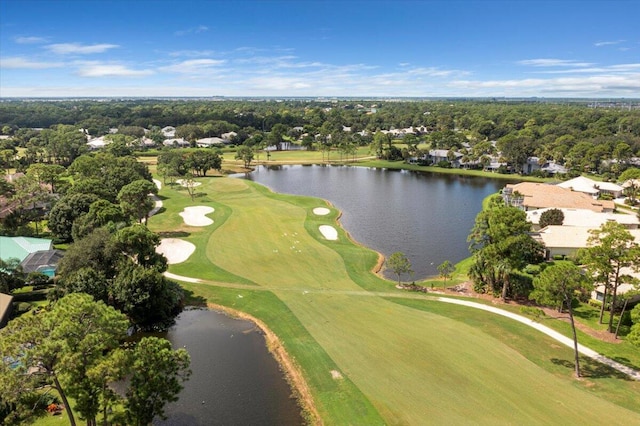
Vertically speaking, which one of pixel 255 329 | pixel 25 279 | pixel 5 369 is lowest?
pixel 255 329

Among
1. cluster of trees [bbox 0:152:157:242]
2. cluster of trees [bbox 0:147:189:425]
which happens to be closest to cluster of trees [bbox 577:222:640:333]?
cluster of trees [bbox 0:147:189:425]

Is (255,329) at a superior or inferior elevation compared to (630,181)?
inferior

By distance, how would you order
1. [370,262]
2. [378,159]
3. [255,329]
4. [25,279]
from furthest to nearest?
[378,159] < [370,262] < [25,279] < [255,329]

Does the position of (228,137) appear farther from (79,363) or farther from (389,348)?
(79,363)

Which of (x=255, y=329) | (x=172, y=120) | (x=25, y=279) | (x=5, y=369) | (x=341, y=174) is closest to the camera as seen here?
(x=5, y=369)

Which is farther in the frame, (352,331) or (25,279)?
(25,279)

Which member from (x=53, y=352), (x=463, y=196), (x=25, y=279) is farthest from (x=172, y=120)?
(x=53, y=352)

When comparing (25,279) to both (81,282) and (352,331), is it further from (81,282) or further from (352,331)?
(352,331)
